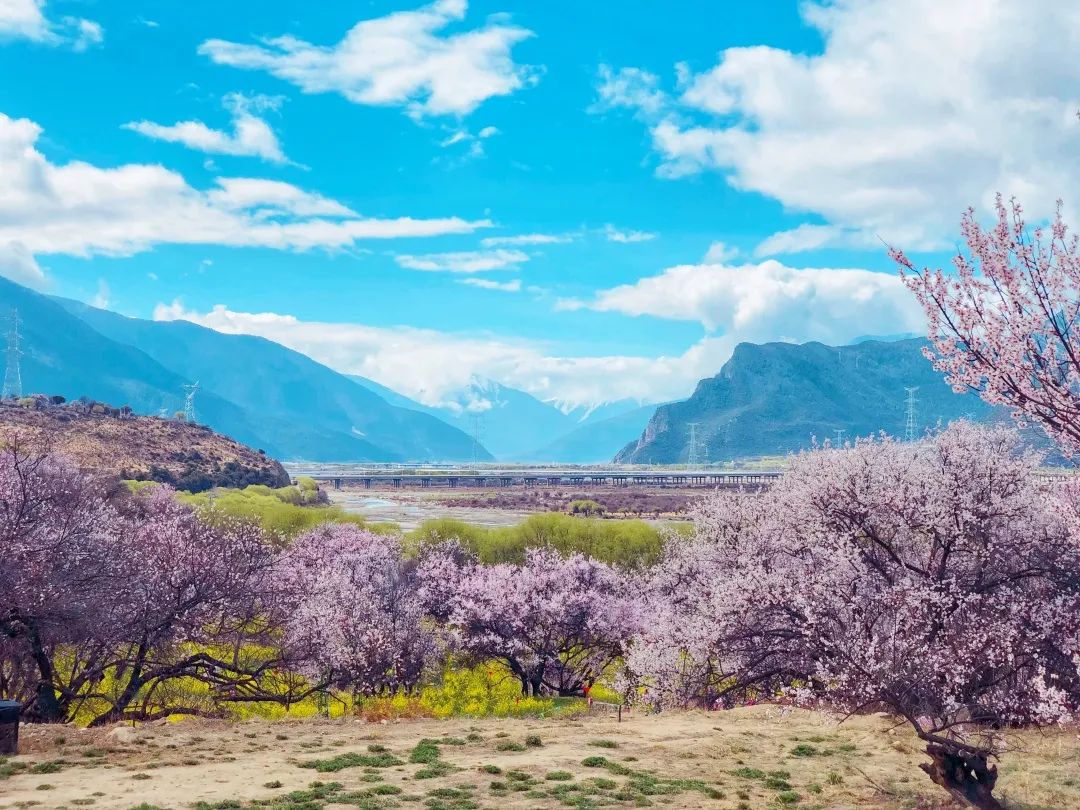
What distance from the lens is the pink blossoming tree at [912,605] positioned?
21641 millimetres

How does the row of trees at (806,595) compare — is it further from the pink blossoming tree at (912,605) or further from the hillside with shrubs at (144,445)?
the hillside with shrubs at (144,445)

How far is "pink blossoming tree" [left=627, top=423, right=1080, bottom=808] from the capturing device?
21.6 meters

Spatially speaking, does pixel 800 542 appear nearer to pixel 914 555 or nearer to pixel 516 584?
pixel 914 555

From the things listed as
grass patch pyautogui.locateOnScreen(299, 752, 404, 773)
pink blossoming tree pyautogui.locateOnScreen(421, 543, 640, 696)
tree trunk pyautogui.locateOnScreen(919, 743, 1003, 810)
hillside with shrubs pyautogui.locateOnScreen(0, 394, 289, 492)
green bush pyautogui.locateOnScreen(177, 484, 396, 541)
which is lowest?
pink blossoming tree pyautogui.locateOnScreen(421, 543, 640, 696)

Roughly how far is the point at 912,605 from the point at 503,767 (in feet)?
42.0

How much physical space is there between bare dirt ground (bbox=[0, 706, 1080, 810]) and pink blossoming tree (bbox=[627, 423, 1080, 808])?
64.3 inches

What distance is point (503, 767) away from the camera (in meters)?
24.5

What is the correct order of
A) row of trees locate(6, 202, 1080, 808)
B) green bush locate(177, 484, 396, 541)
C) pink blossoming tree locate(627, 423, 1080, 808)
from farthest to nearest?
1. green bush locate(177, 484, 396, 541)
2. pink blossoming tree locate(627, 423, 1080, 808)
3. row of trees locate(6, 202, 1080, 808)

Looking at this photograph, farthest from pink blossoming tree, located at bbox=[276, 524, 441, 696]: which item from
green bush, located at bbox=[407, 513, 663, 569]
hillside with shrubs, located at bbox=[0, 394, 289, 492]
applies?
hillside with shrubs, located at bbox=[0, 394, 289, 492]

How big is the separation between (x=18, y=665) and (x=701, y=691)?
27.2 meters

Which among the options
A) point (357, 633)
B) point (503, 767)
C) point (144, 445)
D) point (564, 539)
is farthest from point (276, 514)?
point (503, 767)

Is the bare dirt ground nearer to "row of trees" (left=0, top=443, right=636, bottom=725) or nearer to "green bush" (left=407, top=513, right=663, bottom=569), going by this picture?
"row of trees" (left=0, top=443, right=636, bottom=725)

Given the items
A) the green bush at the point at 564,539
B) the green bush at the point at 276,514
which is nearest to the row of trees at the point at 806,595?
the green bush at the point at 564,539

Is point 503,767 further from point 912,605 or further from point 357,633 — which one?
point 357,633
